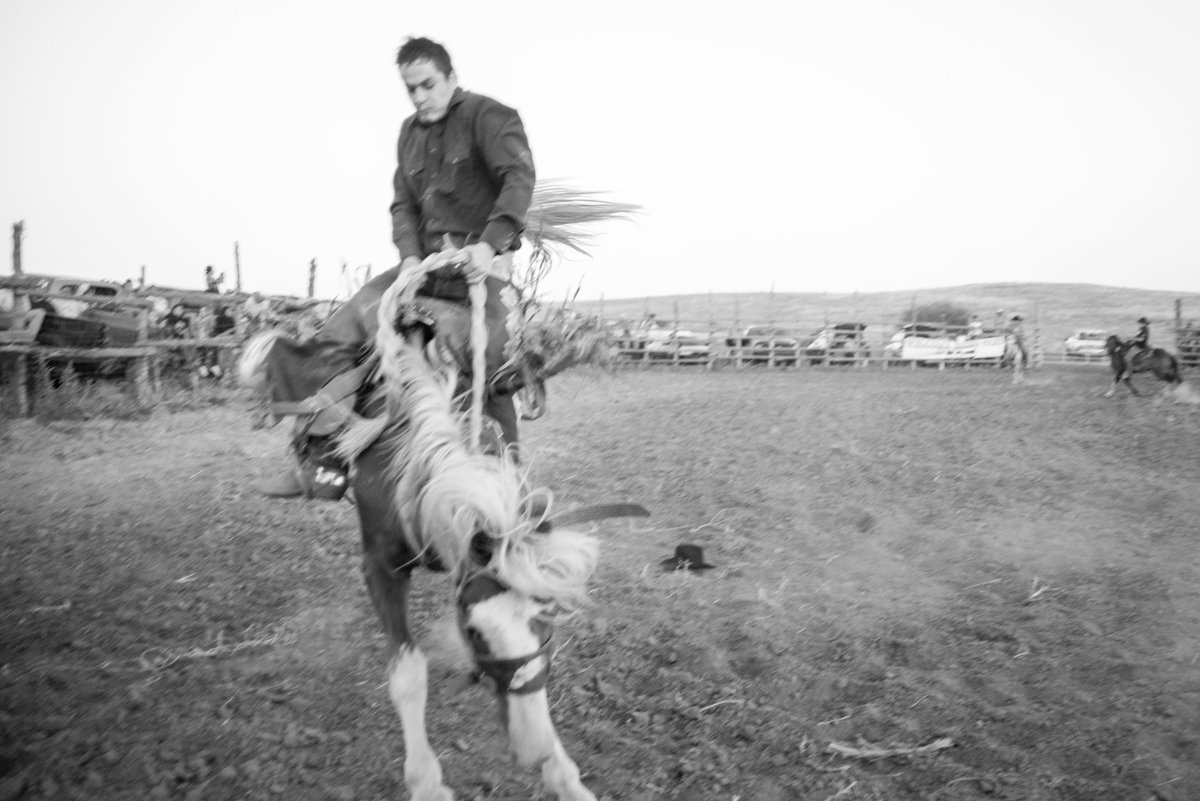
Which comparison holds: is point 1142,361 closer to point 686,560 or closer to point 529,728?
point 686,560

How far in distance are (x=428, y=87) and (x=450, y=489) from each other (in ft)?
5.84

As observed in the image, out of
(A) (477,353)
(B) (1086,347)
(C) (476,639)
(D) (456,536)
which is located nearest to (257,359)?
(A) (477,353)

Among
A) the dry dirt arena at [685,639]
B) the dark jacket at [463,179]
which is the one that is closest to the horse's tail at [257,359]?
the dark jacket at [463,179]

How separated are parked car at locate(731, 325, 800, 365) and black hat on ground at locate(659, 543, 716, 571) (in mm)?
20289

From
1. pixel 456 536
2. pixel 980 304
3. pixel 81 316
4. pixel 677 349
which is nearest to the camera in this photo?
pixel 456 536

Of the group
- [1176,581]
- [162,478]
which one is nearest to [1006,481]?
[1176,581]

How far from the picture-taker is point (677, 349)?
981 inches

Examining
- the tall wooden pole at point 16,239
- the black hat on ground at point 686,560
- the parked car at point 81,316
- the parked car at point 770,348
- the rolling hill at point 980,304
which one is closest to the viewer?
the black hat on ground at point 686,560

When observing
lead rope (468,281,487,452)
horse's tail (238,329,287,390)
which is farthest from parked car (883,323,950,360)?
horse's tail (238,329,287,390)

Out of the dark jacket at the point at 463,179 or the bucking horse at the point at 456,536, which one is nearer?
the bucking horse at the point at 456,536

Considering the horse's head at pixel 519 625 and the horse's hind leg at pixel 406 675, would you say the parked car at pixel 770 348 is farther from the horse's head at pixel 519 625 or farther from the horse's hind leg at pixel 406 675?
the horse's head at pixel 519 625

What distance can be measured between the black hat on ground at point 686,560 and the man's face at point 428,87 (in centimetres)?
340

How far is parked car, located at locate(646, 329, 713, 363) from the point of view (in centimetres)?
2483

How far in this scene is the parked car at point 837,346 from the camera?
2636 cm
